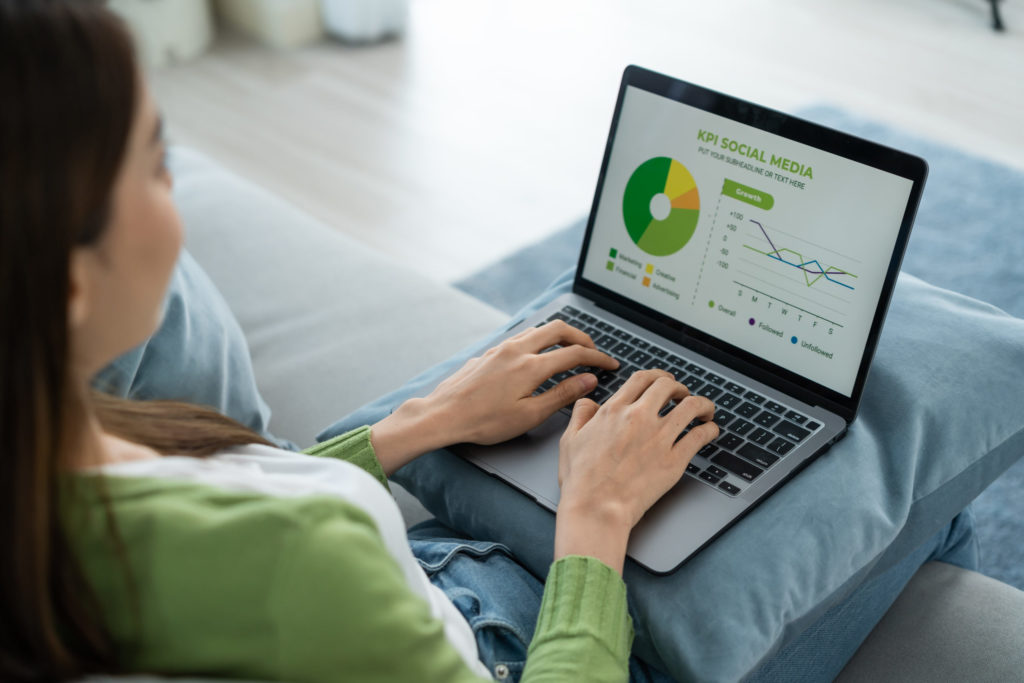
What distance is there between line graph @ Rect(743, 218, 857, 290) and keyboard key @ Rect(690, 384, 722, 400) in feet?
0.50

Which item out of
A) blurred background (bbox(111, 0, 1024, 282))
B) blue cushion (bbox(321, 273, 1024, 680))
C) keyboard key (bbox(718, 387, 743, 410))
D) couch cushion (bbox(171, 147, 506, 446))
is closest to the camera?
blue cushion (bbox(321, 273, 1024, 680))

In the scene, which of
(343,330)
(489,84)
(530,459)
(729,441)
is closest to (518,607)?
(530,459)

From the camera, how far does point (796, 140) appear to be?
979 millimetres

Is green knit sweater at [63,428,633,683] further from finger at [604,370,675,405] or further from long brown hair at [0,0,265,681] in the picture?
finger at [604,370,675,405]

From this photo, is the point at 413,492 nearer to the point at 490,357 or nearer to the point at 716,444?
the point at 490,357

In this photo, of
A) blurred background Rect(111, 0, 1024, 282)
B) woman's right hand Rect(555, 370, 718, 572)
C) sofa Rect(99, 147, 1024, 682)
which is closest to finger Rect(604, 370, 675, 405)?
woman's right hand Rect(555, 370, 718, 572)

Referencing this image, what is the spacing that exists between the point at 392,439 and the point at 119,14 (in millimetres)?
529

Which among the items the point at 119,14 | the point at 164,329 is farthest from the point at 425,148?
the point at 119,14

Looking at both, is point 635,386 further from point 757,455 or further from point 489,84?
point 489,84

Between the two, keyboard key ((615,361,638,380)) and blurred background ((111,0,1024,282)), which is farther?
blurred background ((111,0,1024,282))

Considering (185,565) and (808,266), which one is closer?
(185,565)

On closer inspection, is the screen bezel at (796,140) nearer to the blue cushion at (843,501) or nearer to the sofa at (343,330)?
the blue cushion at (843,501)

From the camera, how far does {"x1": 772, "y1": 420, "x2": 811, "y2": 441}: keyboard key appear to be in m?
0.96

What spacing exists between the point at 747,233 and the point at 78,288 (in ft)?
2.36
